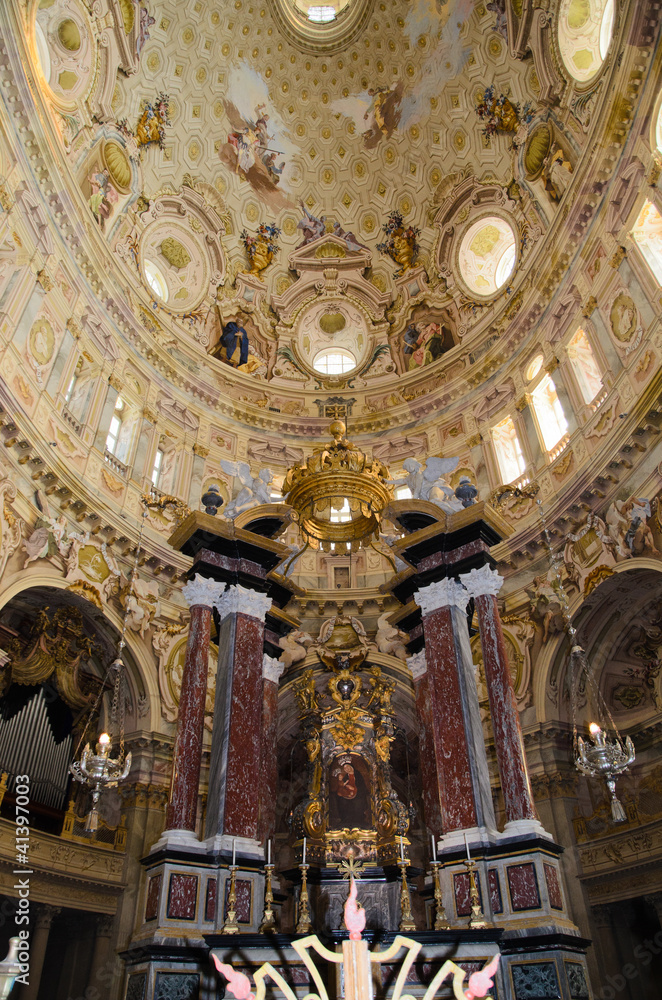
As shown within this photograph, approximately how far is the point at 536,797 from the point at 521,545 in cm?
513

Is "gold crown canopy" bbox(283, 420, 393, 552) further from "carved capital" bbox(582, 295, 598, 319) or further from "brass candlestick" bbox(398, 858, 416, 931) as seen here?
"carved capital" bbox(582, 295, 598, 319)

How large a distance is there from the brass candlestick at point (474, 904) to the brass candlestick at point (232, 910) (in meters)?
2.50

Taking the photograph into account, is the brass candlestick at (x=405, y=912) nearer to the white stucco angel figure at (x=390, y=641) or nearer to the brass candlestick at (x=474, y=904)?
the brass candlestick at (x=474, y=904)

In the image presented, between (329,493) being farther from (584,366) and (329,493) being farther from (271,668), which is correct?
(584,366)

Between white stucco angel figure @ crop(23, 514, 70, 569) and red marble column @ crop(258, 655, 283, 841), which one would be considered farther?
white stucco angel figure @ crop(23, 514, 70, 569)

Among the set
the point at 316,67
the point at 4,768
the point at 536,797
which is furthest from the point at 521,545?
the point at 316,67

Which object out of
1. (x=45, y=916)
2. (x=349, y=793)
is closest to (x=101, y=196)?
(x=349, y=793)

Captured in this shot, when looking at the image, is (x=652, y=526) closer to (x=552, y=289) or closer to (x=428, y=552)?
(x=428, y=552)

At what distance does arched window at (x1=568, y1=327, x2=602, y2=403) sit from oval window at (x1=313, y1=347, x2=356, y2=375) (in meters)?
9.30

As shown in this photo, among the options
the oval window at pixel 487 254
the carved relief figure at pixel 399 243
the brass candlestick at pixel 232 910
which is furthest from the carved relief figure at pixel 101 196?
the brass candlestick at pixel 232 910

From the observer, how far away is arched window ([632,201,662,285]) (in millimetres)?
13414

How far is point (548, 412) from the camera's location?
17078 millimetres

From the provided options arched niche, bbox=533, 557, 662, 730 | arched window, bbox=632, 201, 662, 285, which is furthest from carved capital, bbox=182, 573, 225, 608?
arched window, bbox=632, 201, 662, 285

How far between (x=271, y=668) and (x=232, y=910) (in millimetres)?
4641
